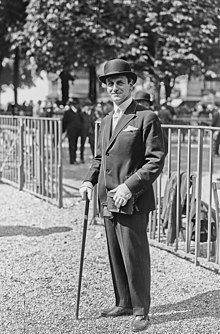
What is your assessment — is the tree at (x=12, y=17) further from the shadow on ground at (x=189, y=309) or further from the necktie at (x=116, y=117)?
the necktie at (x=116, y=117)

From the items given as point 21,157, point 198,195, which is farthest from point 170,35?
point 198,195

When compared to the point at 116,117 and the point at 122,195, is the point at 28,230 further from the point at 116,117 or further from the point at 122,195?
the point at 122,195

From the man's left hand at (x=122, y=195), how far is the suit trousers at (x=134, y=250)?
213mm

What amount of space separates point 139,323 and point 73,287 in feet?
4.19

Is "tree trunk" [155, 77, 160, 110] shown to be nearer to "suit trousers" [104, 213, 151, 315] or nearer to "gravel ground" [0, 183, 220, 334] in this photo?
"gravel ground" [0, 183, 220, 334]

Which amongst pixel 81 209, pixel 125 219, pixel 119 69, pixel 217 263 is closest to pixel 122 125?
pixel 119 69

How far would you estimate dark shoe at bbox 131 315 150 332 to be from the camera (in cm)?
473

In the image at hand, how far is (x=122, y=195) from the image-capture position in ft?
14.6

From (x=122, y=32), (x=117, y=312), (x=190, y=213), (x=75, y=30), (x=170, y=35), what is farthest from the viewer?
(x=170, y=35)

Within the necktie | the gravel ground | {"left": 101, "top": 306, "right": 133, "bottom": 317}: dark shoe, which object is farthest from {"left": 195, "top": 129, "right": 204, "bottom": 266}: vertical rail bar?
the necktie

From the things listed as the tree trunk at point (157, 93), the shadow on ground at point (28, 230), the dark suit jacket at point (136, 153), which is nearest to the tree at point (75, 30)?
the tree trunk at point (157, 93)

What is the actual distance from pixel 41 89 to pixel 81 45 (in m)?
44.1

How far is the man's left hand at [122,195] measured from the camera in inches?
176

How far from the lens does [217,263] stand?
648 centimetres
